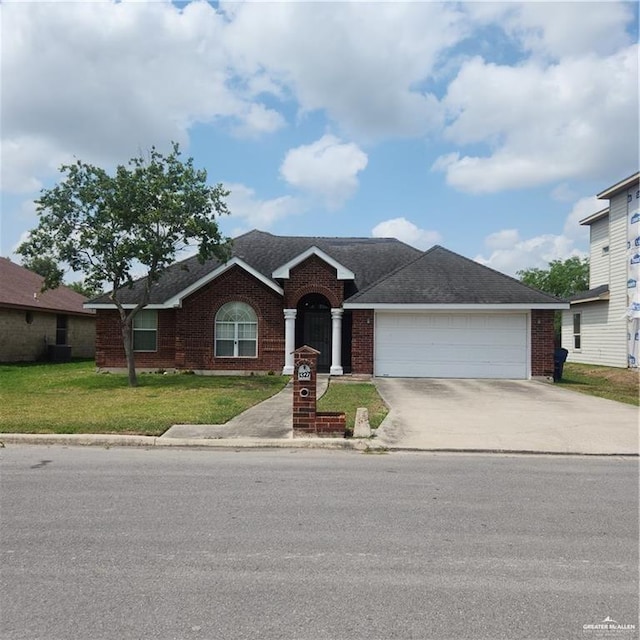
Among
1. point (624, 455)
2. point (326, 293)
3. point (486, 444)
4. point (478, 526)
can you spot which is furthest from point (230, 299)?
point (478, 526)

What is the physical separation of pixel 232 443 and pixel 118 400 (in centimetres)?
586

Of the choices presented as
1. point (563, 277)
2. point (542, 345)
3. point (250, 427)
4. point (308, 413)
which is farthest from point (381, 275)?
point (563, 277)

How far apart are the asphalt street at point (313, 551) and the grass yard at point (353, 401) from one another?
3473 millimetres

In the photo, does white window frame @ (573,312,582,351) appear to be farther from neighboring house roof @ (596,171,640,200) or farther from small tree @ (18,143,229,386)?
small tree @ (18,143,229,386)

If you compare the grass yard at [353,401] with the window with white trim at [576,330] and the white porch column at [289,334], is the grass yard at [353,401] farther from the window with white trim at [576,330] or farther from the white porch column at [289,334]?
the window with white trim at [576,330]

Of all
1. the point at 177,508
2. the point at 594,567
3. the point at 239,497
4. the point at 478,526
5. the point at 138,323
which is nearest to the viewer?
the point at 594,567

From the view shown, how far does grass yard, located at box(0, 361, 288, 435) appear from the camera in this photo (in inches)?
394

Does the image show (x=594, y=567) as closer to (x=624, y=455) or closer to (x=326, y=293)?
(x=624, y=455)

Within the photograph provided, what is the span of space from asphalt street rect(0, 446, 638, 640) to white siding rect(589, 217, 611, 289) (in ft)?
72.5

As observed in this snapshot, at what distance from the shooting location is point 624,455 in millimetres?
8430

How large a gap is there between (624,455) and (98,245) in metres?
14.1

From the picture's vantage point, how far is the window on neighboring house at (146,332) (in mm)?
21203

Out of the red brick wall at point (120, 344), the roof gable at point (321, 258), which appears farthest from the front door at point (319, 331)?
the red brick wall at point (120, 344)

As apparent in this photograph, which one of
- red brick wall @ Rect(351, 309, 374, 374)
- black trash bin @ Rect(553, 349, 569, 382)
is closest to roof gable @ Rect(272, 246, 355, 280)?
red brick wall @ Rect(351, 309, 374, 374)
